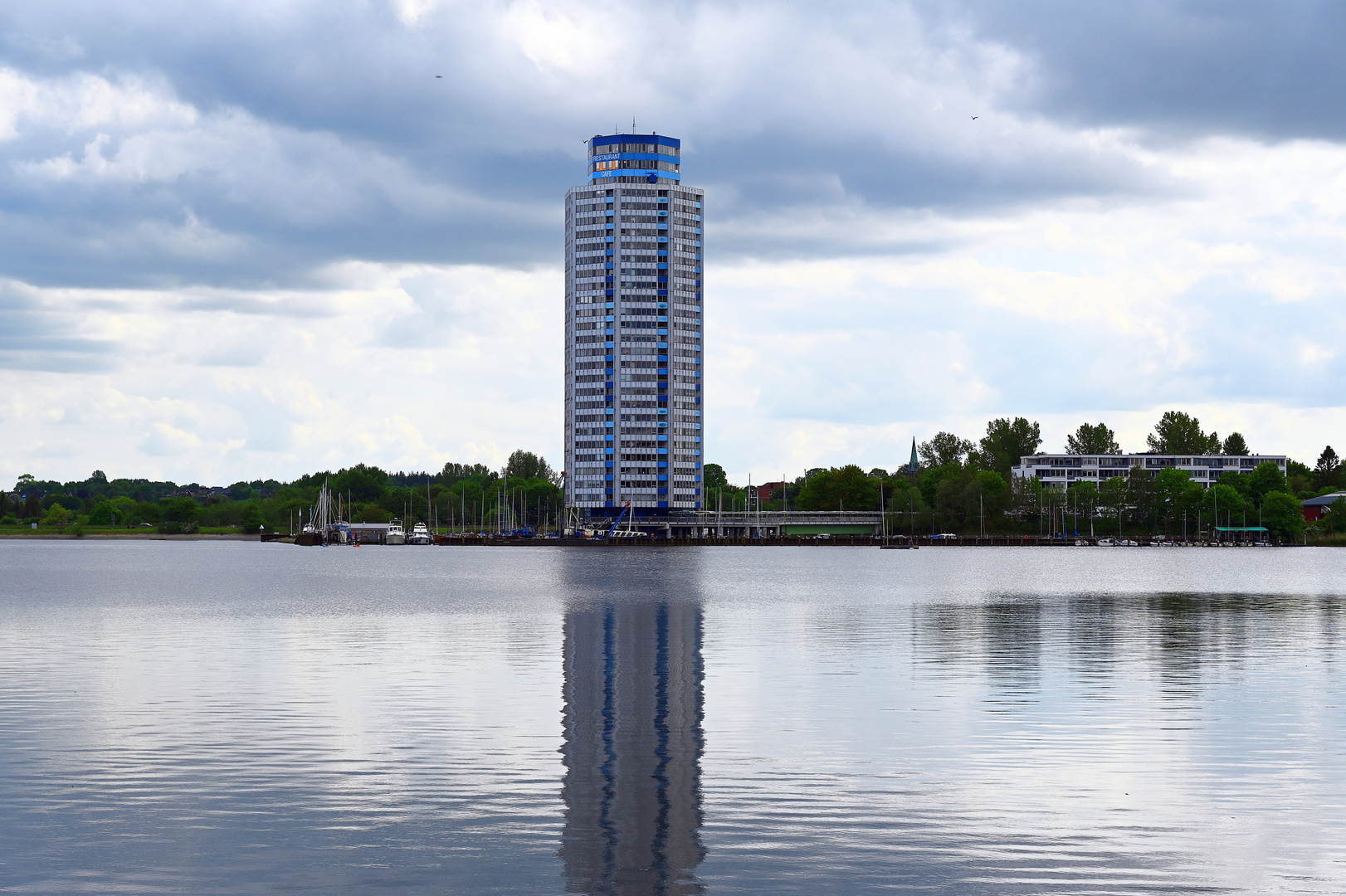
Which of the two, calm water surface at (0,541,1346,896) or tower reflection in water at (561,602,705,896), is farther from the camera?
calm water surface at (0,541,1346,896)

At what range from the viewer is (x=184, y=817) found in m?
23.0

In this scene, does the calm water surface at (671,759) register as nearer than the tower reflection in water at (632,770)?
No

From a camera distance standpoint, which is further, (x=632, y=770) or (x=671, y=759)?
(x=671, y=759)

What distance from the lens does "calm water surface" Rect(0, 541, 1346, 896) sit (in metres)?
19.9

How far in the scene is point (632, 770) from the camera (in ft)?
91.1

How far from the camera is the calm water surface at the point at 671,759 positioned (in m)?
Result: 19.9

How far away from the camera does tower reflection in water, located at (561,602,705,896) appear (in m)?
19.8

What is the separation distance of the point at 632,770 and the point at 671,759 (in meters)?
1.46

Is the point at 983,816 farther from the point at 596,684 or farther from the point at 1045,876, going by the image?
the point at 596,684

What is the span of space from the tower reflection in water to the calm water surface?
107mm

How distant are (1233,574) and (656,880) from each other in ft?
482

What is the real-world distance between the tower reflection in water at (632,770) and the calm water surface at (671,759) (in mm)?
107

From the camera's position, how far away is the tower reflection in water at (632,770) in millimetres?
19766

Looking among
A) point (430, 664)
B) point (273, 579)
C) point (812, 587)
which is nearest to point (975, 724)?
point (430, 664)
